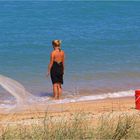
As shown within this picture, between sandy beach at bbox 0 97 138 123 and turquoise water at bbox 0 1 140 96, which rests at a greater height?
turquoise water at bbox 0 1 140 96

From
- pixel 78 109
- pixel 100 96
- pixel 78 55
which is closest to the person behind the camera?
pixel 78 109

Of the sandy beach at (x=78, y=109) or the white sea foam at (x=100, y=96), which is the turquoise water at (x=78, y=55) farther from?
the sandy beach at (x=78, y=109)

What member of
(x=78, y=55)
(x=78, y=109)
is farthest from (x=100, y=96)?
(x=78, y=55)

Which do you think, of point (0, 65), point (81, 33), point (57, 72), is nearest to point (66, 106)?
point (57, 72)

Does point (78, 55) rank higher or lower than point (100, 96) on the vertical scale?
higher

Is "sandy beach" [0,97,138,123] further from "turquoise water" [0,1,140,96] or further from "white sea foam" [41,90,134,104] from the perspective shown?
"turquoise water" [0,1,140,96]

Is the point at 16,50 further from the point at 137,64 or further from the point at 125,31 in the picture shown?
the point at 125,31

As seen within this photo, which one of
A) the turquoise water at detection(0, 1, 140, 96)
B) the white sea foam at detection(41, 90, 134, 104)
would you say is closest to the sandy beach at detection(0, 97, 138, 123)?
the white sea foam at detection(41, 90, 134, 104)

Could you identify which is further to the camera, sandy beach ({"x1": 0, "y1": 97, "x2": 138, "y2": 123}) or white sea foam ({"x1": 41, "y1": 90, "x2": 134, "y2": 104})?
white sea foam ({"x1": 41, "y1": 90, "x2": 134, "y2": 104})

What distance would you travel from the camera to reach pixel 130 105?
1183 centimetres

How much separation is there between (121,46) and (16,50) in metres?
5.08

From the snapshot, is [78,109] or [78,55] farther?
[78,55]

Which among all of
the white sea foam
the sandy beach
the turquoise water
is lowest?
the sandy beach

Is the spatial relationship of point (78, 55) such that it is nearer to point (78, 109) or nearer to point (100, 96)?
point (100, 96)
